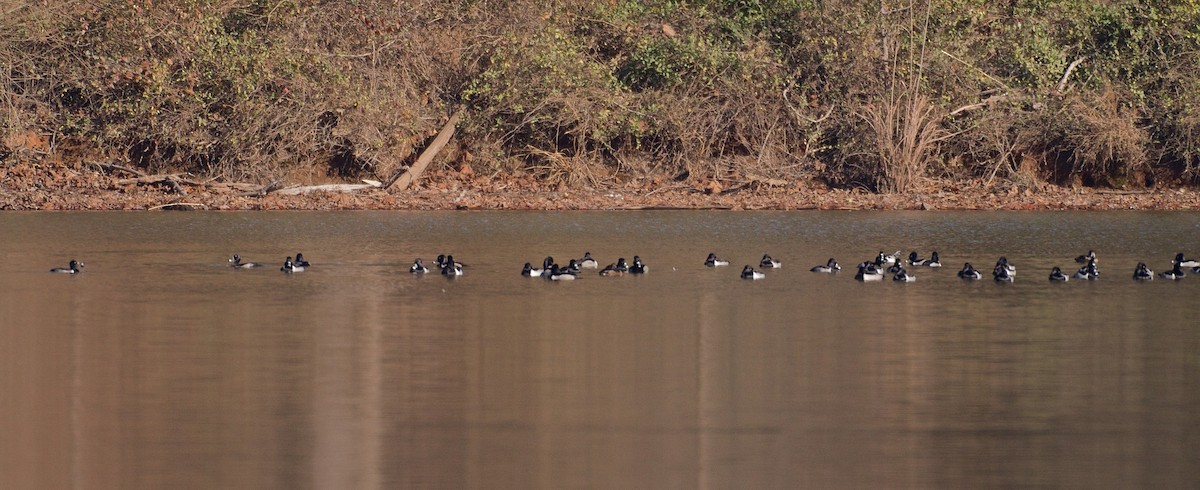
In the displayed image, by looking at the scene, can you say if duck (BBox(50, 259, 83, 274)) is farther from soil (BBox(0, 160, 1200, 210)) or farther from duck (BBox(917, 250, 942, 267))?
soil (BBox(0, 160, 1200, 210))

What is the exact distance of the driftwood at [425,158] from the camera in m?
44.2

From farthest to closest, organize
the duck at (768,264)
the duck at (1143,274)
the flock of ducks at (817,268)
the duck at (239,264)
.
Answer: the duck at (768,264) < the duck at (239,264) < the duck at (1143,274) < the flock of ducks at (817,268)

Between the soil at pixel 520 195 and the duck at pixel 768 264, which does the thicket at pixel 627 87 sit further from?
the duck at pixel 768 264

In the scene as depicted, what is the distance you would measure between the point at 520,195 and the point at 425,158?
289cm

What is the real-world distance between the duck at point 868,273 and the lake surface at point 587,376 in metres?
0.35

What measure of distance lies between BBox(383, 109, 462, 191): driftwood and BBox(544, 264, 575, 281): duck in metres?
18.9

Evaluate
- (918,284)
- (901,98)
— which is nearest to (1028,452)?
(918,284)

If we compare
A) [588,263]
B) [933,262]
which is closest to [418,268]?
[588,263]

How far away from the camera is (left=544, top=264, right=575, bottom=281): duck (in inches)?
1003

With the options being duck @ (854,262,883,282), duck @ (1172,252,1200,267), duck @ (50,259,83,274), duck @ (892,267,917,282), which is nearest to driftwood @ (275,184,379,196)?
duck @ (50,259,83,274)

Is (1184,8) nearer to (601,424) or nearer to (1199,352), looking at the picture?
(1199,352)

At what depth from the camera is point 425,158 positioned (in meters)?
44.7

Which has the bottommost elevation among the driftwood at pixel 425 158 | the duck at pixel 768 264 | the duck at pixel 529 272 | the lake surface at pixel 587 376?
the lake surface at pixel 587 376

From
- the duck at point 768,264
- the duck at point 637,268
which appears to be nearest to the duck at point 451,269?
the duck at point 637,268
